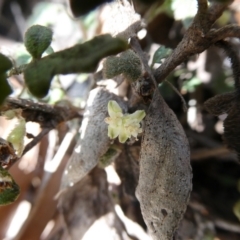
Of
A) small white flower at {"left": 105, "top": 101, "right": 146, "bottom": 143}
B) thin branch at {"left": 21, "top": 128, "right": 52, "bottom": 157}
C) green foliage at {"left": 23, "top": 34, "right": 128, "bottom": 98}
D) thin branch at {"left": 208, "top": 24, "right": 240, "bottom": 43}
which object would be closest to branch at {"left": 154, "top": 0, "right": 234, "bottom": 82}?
thin branch at {"left": 208, "top": 24, "right": 240, "bottom": 43}

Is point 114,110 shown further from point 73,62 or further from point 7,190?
point 73,62

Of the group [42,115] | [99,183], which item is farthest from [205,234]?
[42,115]

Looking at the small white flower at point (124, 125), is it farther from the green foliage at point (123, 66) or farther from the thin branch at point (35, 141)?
the thin branch at point (35, 141)

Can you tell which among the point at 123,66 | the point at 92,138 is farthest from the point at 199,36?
the point at 92,138

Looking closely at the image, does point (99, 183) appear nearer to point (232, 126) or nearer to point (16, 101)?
point (16, 101)

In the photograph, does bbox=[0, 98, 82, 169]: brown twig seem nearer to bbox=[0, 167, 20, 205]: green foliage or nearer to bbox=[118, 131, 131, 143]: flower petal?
bbox=[0, 167, 20, 205]: green foliage

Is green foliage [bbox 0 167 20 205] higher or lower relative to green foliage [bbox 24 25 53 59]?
lower

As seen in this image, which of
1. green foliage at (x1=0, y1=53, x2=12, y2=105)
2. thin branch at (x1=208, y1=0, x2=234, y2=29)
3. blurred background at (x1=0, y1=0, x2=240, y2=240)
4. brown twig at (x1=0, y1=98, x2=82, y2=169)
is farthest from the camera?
blurred background at (x1=0, y1=0, x2=240, y2=240)
